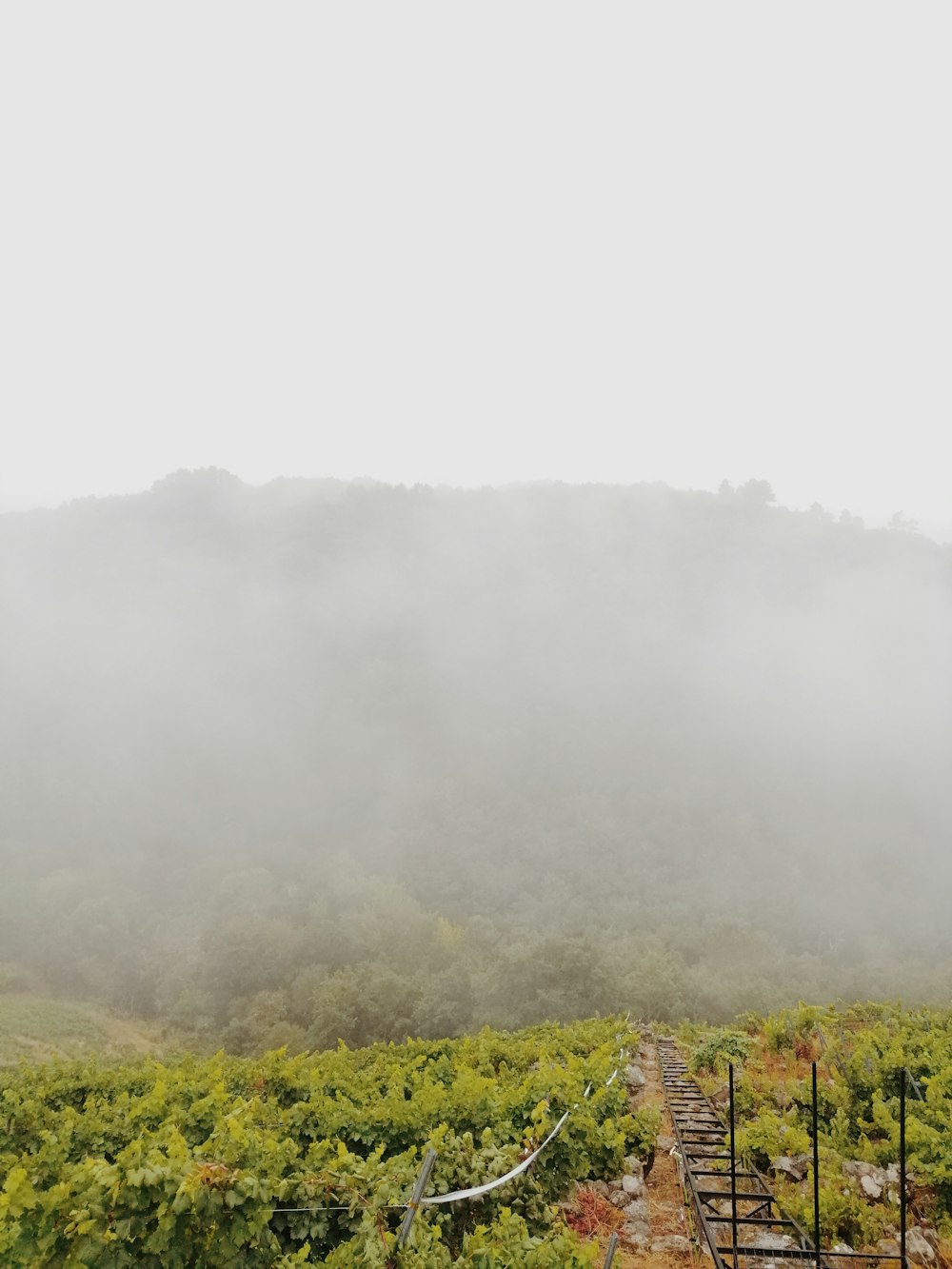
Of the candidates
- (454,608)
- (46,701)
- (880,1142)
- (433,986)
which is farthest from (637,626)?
(880,1142)

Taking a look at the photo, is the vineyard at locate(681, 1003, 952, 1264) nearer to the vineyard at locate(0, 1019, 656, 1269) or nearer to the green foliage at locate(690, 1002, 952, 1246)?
the green foliage at locate(690, 1002, 952, 1246)

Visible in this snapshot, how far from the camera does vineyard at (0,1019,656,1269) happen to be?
4859mm

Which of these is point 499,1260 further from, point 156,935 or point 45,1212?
point 156,935

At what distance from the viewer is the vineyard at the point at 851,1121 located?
25.6 ft

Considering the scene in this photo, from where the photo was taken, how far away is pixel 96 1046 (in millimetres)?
43312

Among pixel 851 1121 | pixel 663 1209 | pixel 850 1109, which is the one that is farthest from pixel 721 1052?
pixel 663 1209

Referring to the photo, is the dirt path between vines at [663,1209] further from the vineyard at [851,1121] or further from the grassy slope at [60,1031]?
the grassy slope at [60,1031]

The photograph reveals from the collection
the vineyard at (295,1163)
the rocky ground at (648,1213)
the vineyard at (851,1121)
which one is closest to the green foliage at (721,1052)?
the vineyard at (851,1121)

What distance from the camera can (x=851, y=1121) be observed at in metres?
11.2

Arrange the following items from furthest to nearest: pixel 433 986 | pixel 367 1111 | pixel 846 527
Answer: pixel 846 527, pixel 433 986, pixel 367 1111

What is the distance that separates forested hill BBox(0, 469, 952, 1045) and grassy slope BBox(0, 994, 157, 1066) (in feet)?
23.5

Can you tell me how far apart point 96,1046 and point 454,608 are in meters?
117

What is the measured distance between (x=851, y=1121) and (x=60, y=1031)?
5098cm

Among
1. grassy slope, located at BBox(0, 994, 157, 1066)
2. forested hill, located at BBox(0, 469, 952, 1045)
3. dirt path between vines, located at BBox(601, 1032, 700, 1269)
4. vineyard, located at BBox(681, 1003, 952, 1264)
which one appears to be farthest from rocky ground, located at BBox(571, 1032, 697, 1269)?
forested hill, located at BBox(0, 469, 952, 1045)
